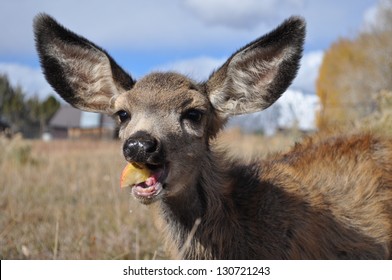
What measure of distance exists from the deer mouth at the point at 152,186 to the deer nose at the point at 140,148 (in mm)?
178

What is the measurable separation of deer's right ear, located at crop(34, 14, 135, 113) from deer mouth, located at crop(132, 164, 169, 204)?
3.44 ft

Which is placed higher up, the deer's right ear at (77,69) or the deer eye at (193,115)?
the deer's right ear at (77,69)

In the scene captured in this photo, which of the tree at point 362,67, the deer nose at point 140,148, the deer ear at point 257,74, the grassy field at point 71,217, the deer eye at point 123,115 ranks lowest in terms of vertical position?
the grassy field at point 71,217

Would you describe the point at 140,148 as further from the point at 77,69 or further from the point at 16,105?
the point at 16,105

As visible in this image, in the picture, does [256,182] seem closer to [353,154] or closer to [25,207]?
[353,154]

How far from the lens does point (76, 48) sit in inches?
163

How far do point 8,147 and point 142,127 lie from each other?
9638mm

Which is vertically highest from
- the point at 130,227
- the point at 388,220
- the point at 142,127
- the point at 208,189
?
the point at 142,127

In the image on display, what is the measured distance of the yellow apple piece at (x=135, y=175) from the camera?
3326mm

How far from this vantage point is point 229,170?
4.16 m

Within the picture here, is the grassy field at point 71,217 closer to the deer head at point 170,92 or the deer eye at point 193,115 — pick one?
the deer head at point 170,92

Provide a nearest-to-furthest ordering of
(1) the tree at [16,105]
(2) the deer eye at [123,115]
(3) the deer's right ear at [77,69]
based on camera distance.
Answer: (2) the deer eye at [123,115]
(3) the deer's right ear at [77,69]
(1) the tree at [16,105]

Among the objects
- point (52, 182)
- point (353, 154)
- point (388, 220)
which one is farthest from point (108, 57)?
Result: point (52, 182)

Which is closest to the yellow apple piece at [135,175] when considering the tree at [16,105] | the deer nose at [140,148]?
the deer nose at [140,148]
